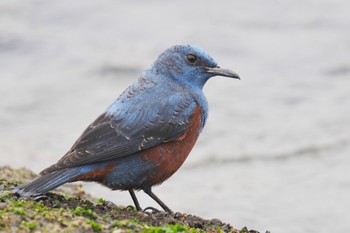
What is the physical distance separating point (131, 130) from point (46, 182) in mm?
990

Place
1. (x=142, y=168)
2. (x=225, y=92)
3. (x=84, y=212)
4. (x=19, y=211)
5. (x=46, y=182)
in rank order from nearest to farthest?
(x=19, y=211) → (x=84, y=212) → (x=46, y=182) → (x=142, y=168) → (x=225, y=92)

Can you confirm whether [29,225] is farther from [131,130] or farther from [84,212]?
[131,130]

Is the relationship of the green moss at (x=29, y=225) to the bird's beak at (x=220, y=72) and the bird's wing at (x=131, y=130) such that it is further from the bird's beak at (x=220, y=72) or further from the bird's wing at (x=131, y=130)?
the bird's beak at (x=220, y=72)

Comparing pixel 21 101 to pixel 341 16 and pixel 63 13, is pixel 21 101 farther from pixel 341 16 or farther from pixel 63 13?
pixel 341 16

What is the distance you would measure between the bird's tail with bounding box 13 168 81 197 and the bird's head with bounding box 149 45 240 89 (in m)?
1.62

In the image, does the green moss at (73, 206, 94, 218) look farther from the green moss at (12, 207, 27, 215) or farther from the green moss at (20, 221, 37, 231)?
the green moss at (20, 221, 37, 231)

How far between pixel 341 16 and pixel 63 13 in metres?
5.39

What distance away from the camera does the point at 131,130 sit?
771 centimetres

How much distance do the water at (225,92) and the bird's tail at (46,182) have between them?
12.3 ft

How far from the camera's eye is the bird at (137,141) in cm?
732

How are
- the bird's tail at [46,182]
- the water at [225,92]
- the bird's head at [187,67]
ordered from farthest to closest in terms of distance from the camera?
the water at [225,92], the bird's head at [187,67], the bird's tail at [46,182]

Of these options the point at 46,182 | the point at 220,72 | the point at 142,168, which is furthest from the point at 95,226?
the point at 220,72

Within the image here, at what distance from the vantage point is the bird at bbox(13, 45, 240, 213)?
7.32 meters

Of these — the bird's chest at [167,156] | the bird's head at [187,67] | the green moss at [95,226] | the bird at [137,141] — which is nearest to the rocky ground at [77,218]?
the green moss at [95,226]
